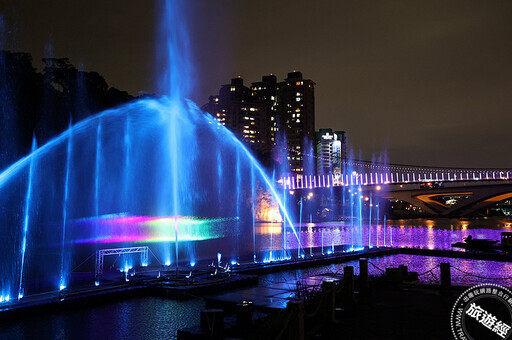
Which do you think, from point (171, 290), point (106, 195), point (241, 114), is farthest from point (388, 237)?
point (241, 114)

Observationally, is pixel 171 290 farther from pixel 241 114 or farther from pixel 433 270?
pixel 241 114

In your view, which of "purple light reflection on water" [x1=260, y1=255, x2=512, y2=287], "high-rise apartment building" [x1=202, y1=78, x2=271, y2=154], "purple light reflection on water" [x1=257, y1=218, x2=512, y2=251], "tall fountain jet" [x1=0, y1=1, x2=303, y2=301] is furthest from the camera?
"high-rise apartment building" [x1=202, y1=78, x2=271, y2=154]

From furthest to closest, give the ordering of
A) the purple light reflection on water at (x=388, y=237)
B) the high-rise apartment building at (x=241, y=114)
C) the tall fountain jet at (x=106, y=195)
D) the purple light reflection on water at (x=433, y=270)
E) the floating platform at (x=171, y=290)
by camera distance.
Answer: the high-rise apartment building at (x=241, y=114) → the purple light reflection on water at (x=388, y=237) → the tall fountain jet at (x=106, y=195) → the purple light reflection on water at (x=433, y=270) → the floating platform at (x=171, y=290)

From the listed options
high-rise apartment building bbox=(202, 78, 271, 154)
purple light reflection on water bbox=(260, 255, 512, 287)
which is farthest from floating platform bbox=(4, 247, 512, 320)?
high-rise apartment building bbox=(202, 78, 271, 154)

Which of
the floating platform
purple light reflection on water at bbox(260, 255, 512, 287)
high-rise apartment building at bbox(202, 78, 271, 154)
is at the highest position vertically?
high-rise apartment building at bbox(202, 78, 271, 154)

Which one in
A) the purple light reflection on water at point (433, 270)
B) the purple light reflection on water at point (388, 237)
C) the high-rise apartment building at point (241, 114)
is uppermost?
the high-rise apartment building at point (241, 114)

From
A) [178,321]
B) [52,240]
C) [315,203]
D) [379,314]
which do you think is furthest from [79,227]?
[315,203]

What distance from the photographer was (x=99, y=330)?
806 cm

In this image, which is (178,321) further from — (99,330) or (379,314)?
(379,314)

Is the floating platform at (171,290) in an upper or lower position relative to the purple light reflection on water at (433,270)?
upper

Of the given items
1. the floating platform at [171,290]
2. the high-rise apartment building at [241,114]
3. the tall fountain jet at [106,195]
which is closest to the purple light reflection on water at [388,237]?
the tall fountain jet at [106,195]

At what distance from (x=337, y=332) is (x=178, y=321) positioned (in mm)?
3210

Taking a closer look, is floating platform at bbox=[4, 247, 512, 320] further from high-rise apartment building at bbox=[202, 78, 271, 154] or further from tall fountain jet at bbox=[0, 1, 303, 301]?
high-rise apartment building at bbox=[202, 78, 271, 154]

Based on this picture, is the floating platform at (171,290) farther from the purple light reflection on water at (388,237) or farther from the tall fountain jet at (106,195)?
the purple light reflection on water at (388,237)
